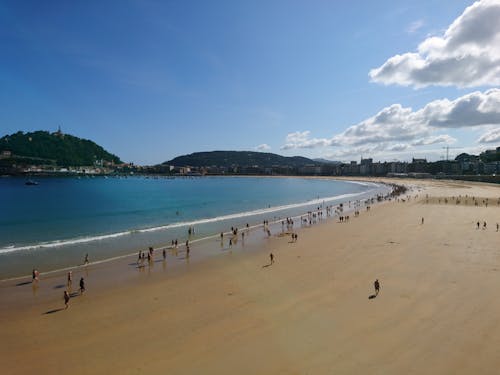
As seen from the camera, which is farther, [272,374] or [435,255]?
[435,255]

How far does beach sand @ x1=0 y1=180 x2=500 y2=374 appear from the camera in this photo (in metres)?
9.48

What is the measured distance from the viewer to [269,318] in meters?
12.3

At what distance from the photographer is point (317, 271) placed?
18344mm

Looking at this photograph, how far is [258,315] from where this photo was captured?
12.6 m

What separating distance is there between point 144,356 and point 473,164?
175059 millimetres

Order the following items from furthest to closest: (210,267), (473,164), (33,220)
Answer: (473,164) → (33,220) → (210,267)

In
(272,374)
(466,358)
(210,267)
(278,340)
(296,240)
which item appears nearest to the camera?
(272,374)

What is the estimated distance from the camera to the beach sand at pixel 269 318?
9477 mm

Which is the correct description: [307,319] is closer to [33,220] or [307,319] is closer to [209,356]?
[209,356]

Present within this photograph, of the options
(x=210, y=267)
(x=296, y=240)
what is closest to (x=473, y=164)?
(x=296, y=240)

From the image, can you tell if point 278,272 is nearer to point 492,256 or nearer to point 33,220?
point 492,256

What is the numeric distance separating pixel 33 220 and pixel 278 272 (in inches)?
1373

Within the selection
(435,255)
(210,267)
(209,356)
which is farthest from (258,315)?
(435,255)

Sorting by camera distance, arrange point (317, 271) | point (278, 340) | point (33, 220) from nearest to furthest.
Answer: point (278, 340) → point (317, 271) → point (33, 220)
